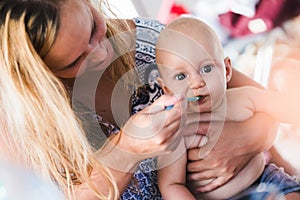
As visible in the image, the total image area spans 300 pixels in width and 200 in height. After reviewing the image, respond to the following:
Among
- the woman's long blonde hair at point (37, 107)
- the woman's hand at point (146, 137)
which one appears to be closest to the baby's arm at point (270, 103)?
the woman's hand at point (146, 137)

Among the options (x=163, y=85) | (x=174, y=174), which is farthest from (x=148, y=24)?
(x=174, y=174)

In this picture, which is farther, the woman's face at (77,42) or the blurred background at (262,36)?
the blurred background at (262,36)

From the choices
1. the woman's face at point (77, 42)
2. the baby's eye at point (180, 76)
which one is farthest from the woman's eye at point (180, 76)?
the woman's face at point (77, 42)

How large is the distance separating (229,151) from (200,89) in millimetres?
124

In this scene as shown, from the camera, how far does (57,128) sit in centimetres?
65

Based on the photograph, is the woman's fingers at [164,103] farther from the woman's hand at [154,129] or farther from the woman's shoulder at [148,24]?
the woman's shoulder at [148,24]

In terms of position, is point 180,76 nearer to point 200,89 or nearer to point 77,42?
point 200,89

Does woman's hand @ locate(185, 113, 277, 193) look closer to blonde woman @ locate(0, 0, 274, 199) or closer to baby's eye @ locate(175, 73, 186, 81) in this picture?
blonde woman @ locate(0, 0, 274, 199)

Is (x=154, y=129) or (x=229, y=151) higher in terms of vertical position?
(x=154, y=129)

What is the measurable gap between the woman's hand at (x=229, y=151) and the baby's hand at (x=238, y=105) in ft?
0.03

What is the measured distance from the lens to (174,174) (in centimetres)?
72

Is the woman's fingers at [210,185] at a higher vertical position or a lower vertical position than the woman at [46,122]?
lower

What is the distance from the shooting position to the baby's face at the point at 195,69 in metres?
0.66

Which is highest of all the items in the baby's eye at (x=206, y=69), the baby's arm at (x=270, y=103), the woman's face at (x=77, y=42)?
the woman's face at (x=77, y=42)
